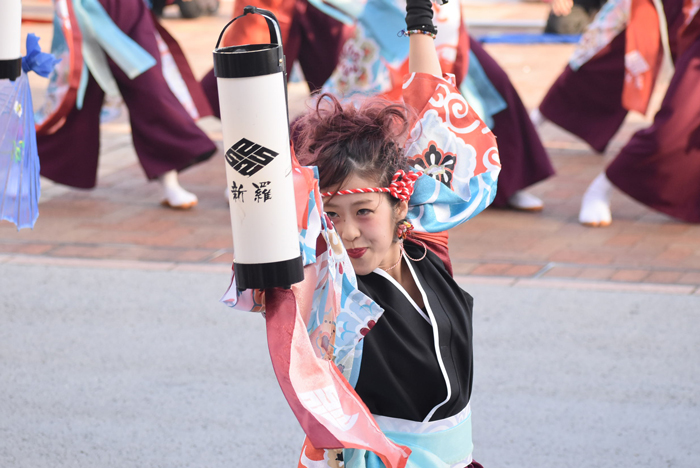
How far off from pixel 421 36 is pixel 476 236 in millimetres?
3057

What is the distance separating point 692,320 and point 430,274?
219 centimetres

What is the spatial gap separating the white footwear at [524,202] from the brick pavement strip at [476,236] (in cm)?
6

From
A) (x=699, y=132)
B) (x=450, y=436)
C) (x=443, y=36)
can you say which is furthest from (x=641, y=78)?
(x=450, y=436)

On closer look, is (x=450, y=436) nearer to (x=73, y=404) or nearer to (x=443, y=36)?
(x=73, y=404)

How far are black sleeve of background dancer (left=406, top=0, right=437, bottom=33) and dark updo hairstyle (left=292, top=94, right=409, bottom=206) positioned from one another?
0.24 meters

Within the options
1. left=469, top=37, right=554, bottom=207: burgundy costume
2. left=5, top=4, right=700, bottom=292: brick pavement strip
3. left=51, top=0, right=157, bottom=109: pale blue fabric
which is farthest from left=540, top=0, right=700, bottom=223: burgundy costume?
left=51, top=0, right=157, bottom=109: pale blue fabric

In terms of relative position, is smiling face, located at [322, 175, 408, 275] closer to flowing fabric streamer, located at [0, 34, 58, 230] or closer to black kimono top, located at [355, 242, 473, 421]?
black kimono top, located at [355, 242, 473, 421]

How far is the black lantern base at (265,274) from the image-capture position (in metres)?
1.34

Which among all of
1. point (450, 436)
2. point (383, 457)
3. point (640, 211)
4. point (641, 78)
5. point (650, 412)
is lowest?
point (640, 211)

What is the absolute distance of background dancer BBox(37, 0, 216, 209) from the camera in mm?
5164

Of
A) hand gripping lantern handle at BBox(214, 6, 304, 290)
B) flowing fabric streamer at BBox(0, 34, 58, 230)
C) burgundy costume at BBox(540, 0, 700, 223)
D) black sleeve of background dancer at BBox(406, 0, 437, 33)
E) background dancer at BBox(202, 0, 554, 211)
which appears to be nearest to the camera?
hand gripping lantern handle at BBox(214, 6, 304, 290)

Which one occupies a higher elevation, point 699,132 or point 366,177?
point 366,177

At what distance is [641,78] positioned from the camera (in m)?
5.13

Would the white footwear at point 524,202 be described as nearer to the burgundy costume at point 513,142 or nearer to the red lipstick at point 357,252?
the burgundy costume at point 513,142
